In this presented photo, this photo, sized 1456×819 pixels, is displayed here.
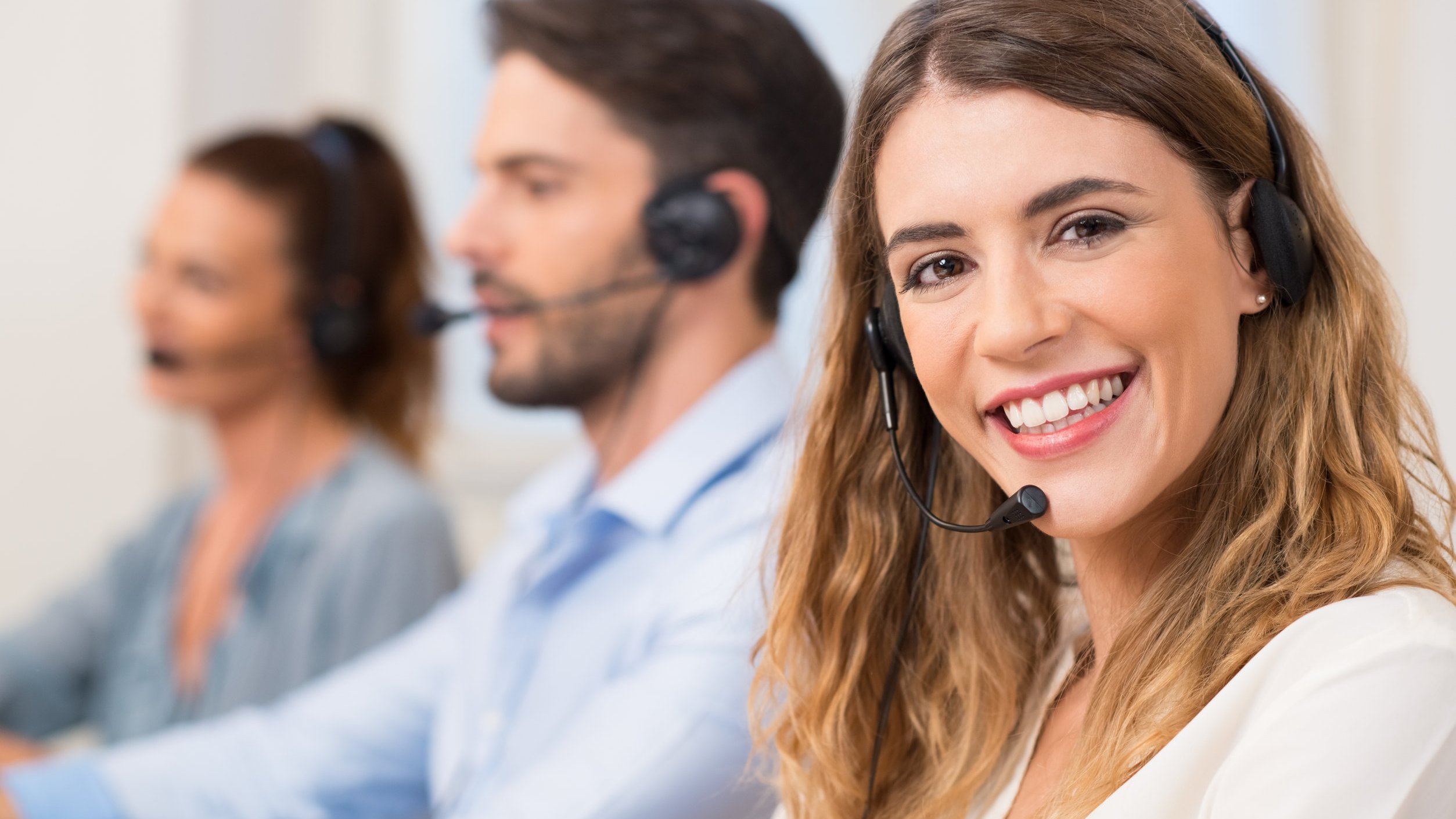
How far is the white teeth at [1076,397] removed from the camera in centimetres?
77

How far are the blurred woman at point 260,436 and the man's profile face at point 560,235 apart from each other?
516 mm

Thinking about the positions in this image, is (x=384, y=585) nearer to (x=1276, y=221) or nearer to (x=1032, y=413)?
(x=1032, y=413)

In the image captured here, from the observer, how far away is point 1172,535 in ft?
2.77

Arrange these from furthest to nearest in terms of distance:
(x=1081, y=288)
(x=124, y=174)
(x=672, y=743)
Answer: (x=124, y=174) → (x=672, y=743) → (x=1081, y=288)

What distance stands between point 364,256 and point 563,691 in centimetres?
99

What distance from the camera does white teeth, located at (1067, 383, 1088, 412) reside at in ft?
2.53

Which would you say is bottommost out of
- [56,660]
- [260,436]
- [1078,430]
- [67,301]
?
[56,660]

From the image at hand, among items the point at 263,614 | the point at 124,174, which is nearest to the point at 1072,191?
the point at 263,614

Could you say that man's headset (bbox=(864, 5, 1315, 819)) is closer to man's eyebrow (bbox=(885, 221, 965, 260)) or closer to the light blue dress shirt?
man's eyebrow (bbox=(885, 221, 965, 260))

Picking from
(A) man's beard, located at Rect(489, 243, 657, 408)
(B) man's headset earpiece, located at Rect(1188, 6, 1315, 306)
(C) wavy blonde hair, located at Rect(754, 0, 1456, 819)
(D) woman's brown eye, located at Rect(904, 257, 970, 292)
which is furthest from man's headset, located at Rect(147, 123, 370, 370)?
(B) man's headset earpiece, located at Rect(1188, 6, 1315, 306)

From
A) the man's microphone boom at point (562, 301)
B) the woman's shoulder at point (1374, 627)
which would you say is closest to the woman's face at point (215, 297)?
the man's microphone boom at point (562, 301)

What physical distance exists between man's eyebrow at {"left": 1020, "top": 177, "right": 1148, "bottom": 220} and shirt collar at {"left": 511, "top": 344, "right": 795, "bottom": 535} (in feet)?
1.87

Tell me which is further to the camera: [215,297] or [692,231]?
[215,297]

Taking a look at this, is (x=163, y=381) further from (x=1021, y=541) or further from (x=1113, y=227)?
(x=1113, y=227)
